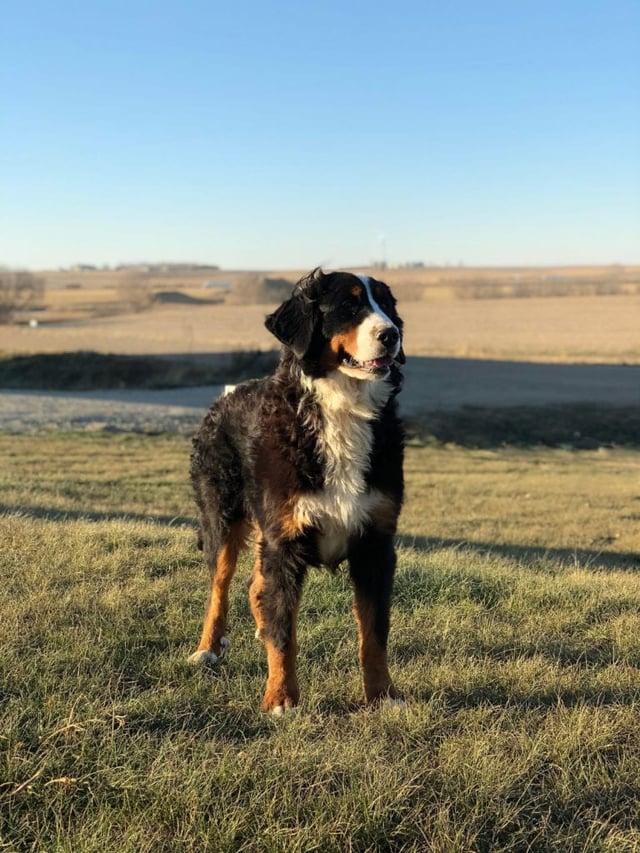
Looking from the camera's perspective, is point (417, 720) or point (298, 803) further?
point (417, 720)

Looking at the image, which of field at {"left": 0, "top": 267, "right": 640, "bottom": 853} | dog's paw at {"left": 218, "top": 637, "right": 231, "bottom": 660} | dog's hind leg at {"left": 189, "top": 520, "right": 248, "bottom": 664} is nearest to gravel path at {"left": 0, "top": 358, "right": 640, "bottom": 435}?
field at {"left": 0, "top": 267, "right": 640, "bottom": 853}

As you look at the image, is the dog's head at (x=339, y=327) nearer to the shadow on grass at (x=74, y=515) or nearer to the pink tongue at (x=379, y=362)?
the pink tongue at (x=379, y=362)

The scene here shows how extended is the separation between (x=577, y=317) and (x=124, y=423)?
1893 inches

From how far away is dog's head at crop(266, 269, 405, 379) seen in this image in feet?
12.6

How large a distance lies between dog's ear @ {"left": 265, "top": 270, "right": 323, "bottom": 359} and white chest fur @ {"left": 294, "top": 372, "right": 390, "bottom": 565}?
0.71 feet

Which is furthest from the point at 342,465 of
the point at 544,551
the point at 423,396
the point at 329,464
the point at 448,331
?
the point at 448,331

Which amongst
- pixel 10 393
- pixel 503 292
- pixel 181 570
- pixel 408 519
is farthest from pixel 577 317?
pixel 181 570

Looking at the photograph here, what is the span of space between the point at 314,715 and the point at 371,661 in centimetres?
41

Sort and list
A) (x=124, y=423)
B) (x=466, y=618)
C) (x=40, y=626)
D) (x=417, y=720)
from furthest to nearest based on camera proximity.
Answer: (x=124, y=423) → (x=466, y=618) → (x=40, y=626) → (x=417, y=720)

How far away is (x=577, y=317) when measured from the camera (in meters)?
64.2

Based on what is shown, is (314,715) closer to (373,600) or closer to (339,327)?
(373,600)

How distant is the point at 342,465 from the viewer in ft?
12.7

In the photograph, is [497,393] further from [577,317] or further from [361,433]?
[577,317]

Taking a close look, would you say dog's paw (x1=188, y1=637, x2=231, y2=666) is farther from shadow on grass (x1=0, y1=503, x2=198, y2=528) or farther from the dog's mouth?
shadow on grass (x1=0, y1=503, x2=198, y2=528)
